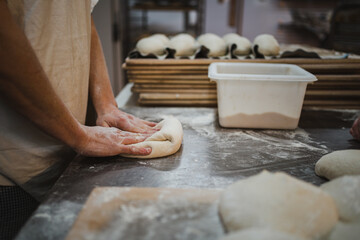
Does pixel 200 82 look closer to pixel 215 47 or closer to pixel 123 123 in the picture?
pixel 215 47

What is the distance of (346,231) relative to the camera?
25.8 inches

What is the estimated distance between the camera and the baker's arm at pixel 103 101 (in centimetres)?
134

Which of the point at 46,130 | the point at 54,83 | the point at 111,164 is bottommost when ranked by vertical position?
the point at 111,164

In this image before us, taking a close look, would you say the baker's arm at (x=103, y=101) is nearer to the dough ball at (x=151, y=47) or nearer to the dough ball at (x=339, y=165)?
the dough ball at (x=151, y=47)

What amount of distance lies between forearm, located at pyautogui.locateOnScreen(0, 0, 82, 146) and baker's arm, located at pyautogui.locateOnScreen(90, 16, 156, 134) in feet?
1.21

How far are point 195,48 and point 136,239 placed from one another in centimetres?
176

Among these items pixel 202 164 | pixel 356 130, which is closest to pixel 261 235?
pixel 202 164

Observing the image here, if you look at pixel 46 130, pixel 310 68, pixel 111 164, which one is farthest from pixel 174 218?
pixel 310 68

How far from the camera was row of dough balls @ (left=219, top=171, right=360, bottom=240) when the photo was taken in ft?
2.15

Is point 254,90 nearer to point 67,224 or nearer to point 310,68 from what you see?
point 310,68

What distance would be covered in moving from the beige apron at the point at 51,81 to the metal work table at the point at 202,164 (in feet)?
0.50

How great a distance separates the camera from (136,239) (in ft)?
2.16

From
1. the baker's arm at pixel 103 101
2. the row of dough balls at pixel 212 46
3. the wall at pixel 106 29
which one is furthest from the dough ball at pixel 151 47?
the wall at pixel 106 29

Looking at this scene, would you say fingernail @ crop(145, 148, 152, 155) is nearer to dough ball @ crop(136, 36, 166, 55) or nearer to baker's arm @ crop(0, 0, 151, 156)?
baker's arm @ crop(0, 0, 151, 156)
